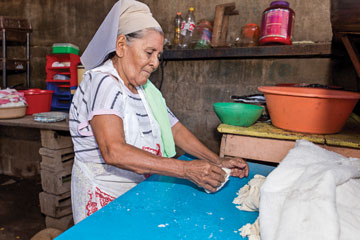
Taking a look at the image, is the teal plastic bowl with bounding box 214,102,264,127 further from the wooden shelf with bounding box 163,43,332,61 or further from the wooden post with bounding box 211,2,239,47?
the wooden post with bounding box 211,2,239,47

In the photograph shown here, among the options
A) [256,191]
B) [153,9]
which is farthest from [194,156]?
[153,9]

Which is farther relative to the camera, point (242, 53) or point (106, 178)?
point (242, 53)

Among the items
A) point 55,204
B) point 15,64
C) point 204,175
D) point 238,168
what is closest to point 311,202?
point 204,175

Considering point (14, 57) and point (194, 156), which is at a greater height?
point (14, 57)

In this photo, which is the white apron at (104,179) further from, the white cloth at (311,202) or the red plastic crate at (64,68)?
the red plastic crate at (64,68)

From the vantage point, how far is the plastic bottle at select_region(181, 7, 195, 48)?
281cm

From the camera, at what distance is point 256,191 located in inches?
41.6

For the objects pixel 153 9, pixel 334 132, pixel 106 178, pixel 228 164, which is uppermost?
pixel 153 9

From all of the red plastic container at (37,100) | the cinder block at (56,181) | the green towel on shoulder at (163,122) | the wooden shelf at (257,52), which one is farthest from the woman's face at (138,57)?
the red plastic container at (37,100)

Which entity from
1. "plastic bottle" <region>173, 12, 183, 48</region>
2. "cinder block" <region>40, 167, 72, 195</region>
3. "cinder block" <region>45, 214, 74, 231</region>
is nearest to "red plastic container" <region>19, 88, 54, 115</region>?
"cinder block" <region>40, 167, 72, 195</region>

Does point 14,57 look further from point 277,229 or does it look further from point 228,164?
point 277,229

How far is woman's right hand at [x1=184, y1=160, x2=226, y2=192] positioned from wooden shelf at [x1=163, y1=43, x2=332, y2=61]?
1.70 m

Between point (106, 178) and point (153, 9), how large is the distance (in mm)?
2433

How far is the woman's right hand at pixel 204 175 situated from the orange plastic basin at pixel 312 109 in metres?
0.85
